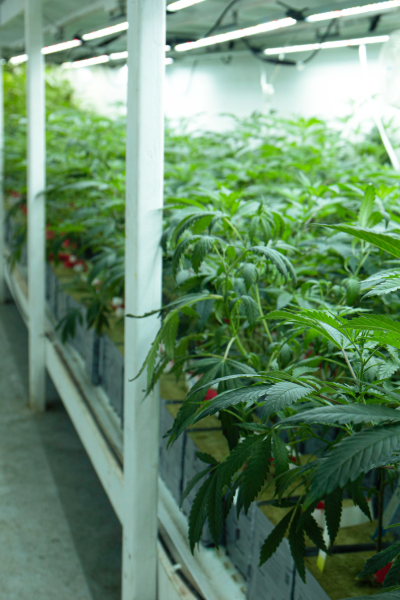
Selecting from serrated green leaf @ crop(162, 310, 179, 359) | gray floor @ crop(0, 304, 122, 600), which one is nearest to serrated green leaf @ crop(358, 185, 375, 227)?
serrated green leaf @ crop(162, 310, 179, 359)

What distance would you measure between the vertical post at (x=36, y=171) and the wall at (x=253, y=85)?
1.87 ft

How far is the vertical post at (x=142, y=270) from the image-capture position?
107 centimetres

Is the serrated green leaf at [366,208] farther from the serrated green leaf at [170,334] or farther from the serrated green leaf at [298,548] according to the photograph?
the serrated green leaf at [298,548]

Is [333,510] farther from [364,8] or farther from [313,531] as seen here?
[364,8]

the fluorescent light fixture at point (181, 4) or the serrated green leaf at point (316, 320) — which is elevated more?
the fluorescent light fixture at point (181, 4)

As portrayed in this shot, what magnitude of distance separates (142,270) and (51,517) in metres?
1.23

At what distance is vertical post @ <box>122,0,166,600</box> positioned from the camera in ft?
3.51

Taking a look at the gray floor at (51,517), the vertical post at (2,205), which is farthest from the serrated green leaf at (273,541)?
the vertical post at (2,205)

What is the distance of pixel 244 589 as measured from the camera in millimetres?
1034

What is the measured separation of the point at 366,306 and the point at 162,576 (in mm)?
741

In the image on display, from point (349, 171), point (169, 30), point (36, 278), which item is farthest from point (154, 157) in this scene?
point (169, 30)

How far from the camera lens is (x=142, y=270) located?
3.84 feet

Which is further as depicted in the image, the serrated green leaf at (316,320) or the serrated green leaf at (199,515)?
the serrated green leaf at (199,515)

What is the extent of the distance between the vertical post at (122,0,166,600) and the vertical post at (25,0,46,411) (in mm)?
1388
